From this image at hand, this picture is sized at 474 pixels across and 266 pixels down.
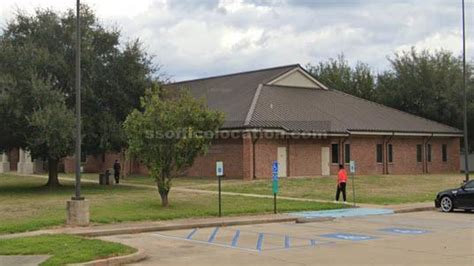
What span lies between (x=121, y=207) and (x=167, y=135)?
295cm

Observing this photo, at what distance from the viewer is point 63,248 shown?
1230 cm

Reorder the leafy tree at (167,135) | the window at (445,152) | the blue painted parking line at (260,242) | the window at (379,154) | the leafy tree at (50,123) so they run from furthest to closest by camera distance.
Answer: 1. the window at (445,152)
2. the window at (379,154)
3. the leafy tree at (50,123)
4. the leafy tree at (167,135)
5. the blue painted parking line at (260,242)

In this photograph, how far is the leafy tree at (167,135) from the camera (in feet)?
72.1

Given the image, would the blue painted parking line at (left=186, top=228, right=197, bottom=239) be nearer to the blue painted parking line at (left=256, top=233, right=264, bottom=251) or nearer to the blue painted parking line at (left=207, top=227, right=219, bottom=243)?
the blue painted parking line at (left=207, top=227, right=219, bottom=243)

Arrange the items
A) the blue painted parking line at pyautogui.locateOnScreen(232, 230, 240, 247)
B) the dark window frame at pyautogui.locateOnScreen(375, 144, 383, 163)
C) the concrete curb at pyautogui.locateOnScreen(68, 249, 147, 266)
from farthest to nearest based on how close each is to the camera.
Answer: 1. the dark window frame at pyautogui.locateOnScreen(375, 144, 383, 163)
2. the blue painted parking line at pyautogui.locateOnScreen(232, 230, 240, 247)
3. the concrete curb at pyautogui.locateOnScreen(68, 249, 147, 266)

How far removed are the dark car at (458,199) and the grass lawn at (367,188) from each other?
8.20 feet

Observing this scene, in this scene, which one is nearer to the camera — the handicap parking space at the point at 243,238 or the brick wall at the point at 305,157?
the handicap parking space at the point at 243,238

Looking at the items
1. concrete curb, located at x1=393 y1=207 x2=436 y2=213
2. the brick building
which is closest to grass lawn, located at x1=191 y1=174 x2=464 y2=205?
concrete curb, located at x1=393 y1=207 x2=436 y2=213

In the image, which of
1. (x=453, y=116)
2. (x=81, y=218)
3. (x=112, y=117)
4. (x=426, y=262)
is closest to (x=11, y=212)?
(x=81, y=218)

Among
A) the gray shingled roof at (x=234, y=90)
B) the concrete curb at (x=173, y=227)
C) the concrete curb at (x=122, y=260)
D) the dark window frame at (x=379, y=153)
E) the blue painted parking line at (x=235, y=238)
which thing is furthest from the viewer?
the dark window frame at (x=379, y=153)

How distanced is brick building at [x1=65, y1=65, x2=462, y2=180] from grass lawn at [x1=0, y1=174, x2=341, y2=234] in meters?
9.87

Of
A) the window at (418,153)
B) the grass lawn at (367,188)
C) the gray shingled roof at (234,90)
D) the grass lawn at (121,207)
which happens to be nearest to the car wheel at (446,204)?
the grass lawn at (367,188)

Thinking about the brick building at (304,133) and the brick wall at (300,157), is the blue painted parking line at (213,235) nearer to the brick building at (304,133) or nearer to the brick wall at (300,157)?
the brick building at (304,133)

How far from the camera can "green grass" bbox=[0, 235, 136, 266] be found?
11297 mm
